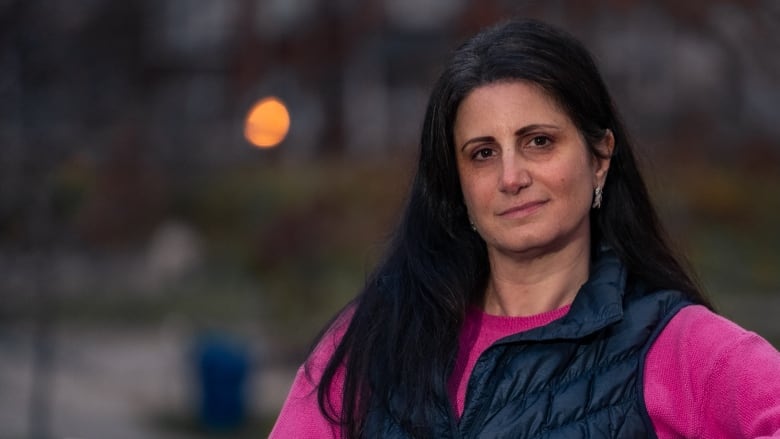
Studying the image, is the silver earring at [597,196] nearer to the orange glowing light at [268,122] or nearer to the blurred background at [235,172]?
the orange glowing light at [268,122]

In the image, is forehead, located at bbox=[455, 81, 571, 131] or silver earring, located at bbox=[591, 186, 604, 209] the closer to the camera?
forehead, located at bbox=[455, 81, 571, 131]

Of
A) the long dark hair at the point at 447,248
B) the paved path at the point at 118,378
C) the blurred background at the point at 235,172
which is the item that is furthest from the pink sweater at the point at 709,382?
the paved path at the point at 118,378

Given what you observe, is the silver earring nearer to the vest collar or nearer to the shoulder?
the vest collar

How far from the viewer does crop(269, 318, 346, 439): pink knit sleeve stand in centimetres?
265

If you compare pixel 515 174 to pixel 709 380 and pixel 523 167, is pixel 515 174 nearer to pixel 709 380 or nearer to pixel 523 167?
pixel 523 167

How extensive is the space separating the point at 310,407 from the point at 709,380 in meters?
0.80

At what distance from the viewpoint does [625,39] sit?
34.1ft

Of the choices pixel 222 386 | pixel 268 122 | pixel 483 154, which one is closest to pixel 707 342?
pixel 483 154

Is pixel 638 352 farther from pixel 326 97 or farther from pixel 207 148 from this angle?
pixel 207 148

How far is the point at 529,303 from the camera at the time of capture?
8.93 ft

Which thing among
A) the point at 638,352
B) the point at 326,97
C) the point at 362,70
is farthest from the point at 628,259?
the point at 362,70

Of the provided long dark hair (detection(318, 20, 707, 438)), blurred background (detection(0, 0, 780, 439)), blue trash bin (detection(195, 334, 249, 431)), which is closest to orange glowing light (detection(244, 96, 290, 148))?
blurred background (detection(0, 0, 780, 439))

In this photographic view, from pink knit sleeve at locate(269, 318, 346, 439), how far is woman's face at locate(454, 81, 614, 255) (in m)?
0.43

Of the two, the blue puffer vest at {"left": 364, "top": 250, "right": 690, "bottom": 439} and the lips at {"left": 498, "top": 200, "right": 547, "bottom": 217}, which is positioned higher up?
the lips at {"left": 498, "top": 200, "right": 547, "bottom": 217}
